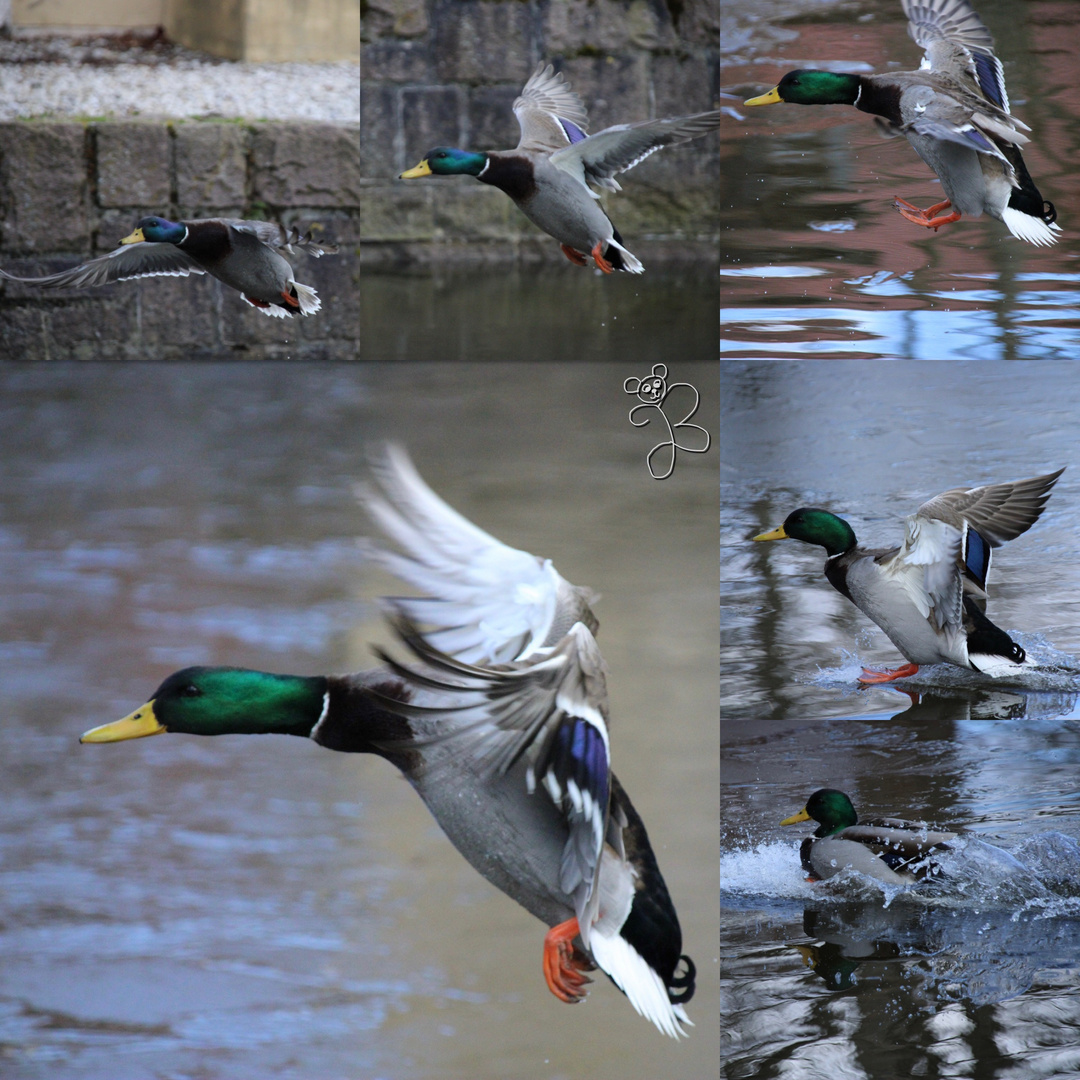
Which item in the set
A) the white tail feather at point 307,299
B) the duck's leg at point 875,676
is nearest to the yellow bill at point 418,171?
the white tail feather at point 307,299

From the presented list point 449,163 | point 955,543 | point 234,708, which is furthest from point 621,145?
point 234,708

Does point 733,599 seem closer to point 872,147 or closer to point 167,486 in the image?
point 872,147

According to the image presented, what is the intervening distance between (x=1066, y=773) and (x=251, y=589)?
1.27 m

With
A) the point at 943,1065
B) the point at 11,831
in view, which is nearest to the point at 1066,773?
the point at 943,1065

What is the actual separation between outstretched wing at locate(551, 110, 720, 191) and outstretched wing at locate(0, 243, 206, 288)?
2.01 ft

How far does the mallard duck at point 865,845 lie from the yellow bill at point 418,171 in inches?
44.7

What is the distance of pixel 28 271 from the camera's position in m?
1.97

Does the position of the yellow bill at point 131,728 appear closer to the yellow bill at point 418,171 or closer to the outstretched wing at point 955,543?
the yellow bill at point 418,171

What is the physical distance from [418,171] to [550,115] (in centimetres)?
22

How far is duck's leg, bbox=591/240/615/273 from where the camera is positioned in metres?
2.00

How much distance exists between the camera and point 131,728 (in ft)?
6.11

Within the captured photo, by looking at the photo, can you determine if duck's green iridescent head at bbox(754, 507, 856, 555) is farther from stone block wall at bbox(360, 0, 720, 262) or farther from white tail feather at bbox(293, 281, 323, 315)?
white tail feather at bbox(293, 281, 323, 315)

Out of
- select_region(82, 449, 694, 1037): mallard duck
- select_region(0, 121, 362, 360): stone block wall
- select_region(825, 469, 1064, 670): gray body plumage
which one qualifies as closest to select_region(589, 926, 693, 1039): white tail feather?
select_region(82, 449, 694, 1037): mallard duck

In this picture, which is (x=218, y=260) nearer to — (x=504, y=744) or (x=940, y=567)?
(x=504, y=744)
